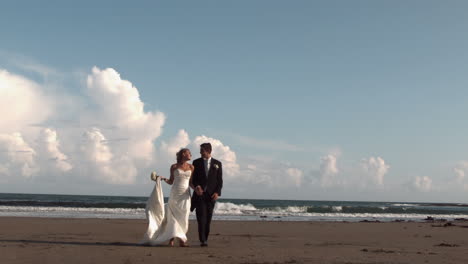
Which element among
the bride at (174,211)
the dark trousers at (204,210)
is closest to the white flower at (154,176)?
the bride at (174,211)

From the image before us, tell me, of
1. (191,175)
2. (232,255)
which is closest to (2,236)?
(191,175)

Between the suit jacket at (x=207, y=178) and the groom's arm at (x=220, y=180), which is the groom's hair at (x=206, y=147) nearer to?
the suit jacket at (x=207, y=178)

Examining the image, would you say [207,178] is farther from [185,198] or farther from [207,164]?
[185,198]

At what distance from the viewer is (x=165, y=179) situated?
30.0 ft

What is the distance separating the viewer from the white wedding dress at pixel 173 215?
8837 millimetres

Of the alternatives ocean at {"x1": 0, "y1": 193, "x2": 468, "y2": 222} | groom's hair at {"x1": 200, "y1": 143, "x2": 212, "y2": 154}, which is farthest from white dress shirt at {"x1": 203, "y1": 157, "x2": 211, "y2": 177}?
ocean at {"x1": 0, "y1": 193, "x2": 468, "y2": 222}

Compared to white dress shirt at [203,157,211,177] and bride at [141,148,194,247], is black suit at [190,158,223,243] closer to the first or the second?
white dress shirt at [203,157,211,177]

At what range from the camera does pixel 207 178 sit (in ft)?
29.2

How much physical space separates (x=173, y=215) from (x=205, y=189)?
2.68 feet

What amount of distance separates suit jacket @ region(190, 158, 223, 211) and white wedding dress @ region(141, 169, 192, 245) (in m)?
0.15

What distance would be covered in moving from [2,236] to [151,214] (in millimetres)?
4346

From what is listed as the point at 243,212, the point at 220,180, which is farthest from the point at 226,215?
the point at 220,180

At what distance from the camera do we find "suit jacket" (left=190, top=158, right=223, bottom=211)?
892 centimetres

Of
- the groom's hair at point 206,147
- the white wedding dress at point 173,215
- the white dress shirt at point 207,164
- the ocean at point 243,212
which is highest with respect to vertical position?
the groom's hair at point 206,147
